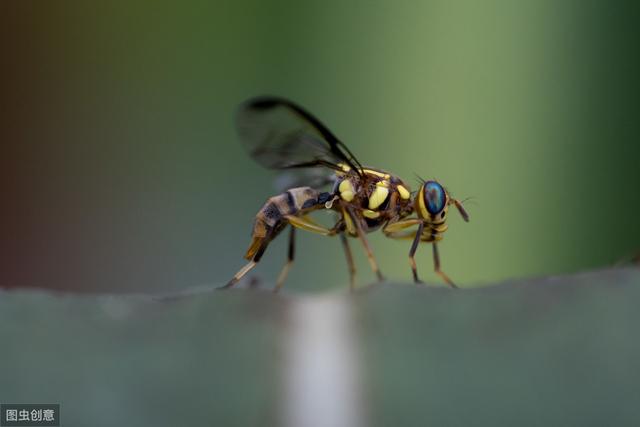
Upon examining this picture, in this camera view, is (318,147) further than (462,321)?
Yes

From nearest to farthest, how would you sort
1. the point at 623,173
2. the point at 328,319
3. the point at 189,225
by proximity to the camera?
the point at 328,319 → the point at 623,173 → the point at 189,225

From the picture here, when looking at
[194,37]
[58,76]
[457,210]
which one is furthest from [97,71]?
[457,210]

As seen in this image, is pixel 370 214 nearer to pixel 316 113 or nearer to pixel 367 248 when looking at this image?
pixel 367 248

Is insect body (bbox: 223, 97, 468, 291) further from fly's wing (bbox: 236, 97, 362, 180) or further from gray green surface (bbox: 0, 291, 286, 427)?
gray green surface (bbox: 0, 291, 286, 427)

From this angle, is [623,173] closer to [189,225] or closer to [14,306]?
[189,225]

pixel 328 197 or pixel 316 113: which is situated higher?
pixel 316 113

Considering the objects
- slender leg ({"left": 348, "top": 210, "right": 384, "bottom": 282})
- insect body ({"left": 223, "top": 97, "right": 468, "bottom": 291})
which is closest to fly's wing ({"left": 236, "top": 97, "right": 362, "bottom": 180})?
insect body ({"left": 223, "top": 97, "right": 468, "bottom": 291})

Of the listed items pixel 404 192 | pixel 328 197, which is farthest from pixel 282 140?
pixel 404 192

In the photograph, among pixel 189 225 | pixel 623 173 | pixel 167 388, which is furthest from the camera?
pixel 189 225
